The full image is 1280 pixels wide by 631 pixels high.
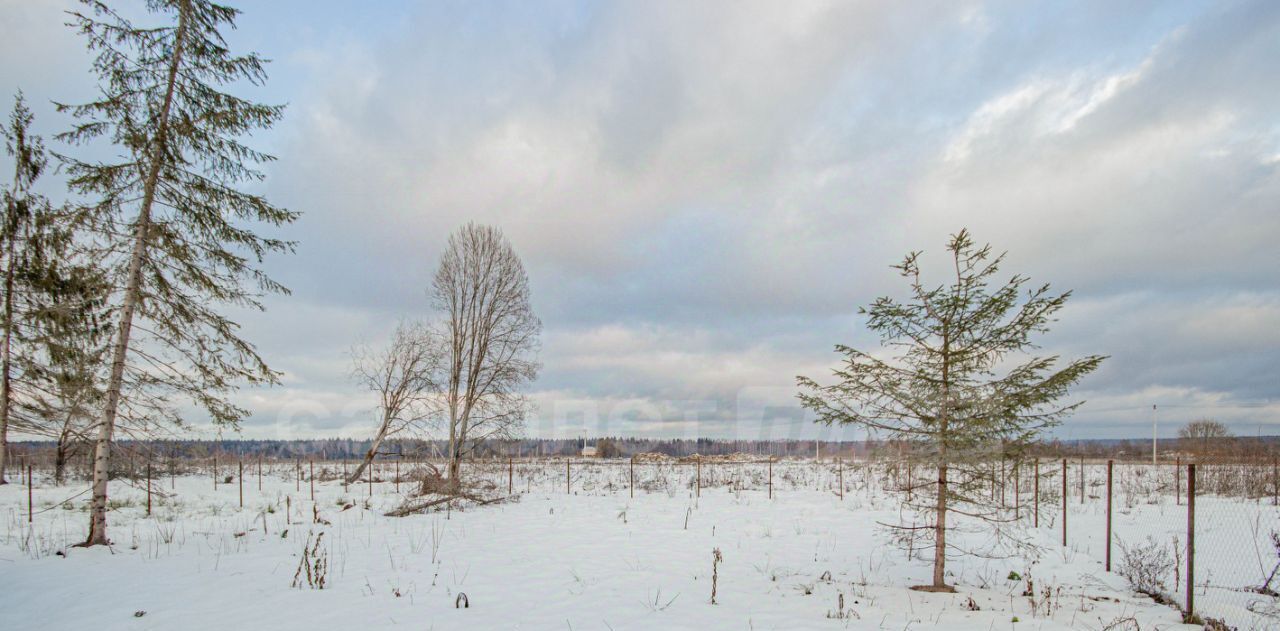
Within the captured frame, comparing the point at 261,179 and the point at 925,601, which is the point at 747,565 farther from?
the point at 261,179

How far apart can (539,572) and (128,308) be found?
9721 mm

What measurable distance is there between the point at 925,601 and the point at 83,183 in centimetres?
1661

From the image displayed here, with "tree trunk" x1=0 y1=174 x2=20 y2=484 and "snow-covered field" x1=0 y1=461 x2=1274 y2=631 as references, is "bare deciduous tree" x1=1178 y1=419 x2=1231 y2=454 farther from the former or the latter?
"tree trunk" x1=0 y1=174 x2=20 y2=484

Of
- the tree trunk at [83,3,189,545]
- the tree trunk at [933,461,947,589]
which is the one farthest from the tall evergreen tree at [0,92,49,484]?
the tree trunk at [933,461,947,589]

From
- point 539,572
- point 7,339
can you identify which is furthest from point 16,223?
point 539,572

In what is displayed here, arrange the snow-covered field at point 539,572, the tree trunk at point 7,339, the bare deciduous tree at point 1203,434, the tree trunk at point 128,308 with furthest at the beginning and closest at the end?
1. the bare deciduous tree at point 1203,434
2. the tree trunk at point 7,339
3. the tree trunk at point 128,308
4. the snow-covered field at point 539,572

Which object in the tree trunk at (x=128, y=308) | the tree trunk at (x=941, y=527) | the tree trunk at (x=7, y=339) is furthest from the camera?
the tree trunk at (x=7, y=339)

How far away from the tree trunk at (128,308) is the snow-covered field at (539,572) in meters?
0.93

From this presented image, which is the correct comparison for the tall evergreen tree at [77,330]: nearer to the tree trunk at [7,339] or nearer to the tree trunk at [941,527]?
the tree trunk at [7,339]

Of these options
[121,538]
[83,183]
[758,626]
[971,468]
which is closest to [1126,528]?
[971,468]

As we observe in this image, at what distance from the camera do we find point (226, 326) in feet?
41.8

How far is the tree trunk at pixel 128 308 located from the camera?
38.4 feet

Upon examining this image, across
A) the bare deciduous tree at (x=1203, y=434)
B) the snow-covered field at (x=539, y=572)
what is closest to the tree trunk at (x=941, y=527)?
the snow-covered field at (x=539, y=572)

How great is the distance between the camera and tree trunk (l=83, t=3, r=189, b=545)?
38.4ft
